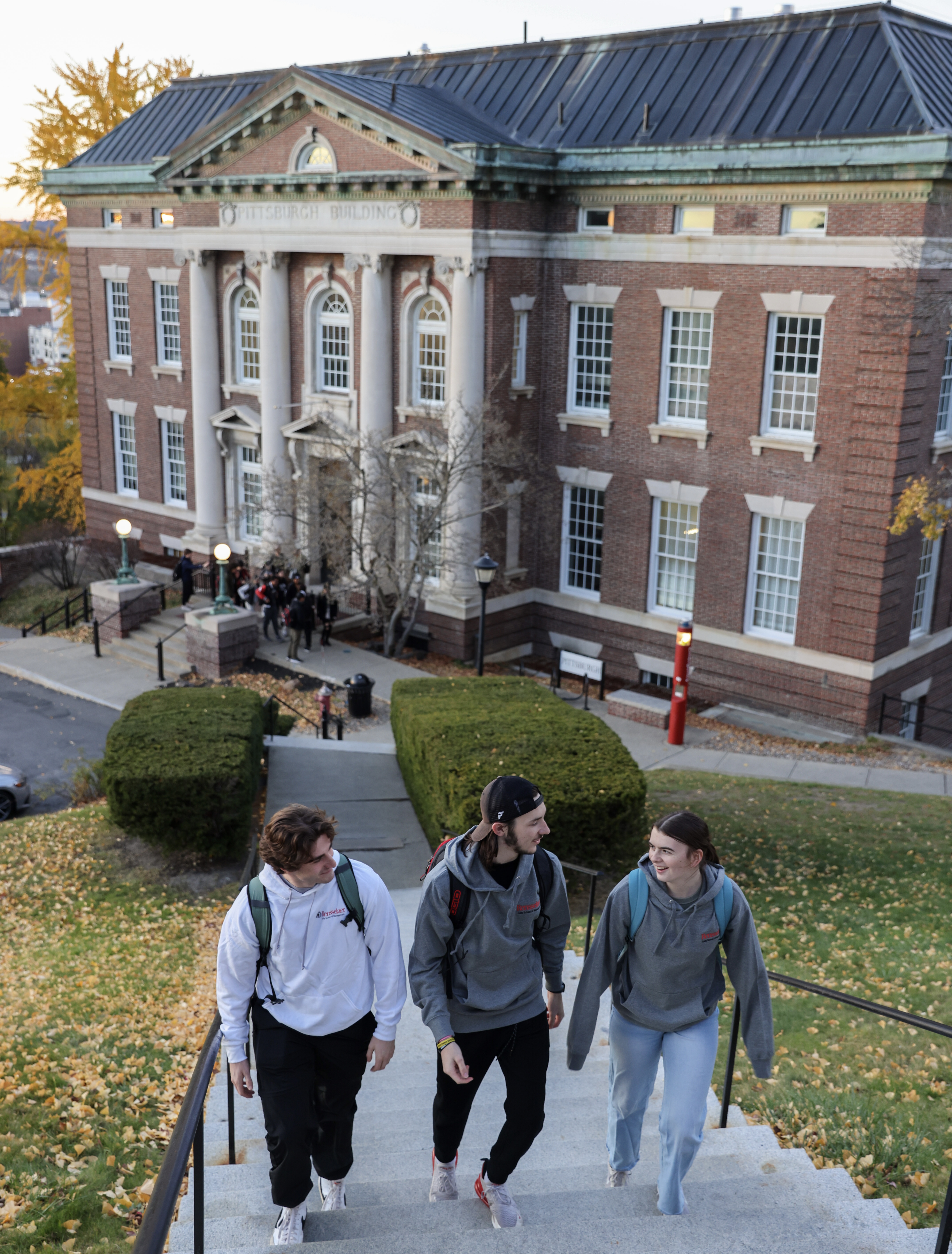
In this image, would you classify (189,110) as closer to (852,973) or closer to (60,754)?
(60,754)

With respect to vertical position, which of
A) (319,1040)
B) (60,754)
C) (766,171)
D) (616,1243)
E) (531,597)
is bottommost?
(60,754)

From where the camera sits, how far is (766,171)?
68.3 feet

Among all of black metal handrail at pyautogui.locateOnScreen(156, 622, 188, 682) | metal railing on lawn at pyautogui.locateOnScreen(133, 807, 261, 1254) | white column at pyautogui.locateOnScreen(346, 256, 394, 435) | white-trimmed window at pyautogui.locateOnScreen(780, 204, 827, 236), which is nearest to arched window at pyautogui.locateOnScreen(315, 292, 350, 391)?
white column at pyautogui.locateOnScreen(346, 256, 394, 435)

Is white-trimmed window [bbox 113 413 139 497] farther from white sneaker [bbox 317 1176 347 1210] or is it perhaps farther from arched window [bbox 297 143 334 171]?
white sneaker [bbox 317 1176 347 1210]

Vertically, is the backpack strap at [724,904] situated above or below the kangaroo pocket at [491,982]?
above

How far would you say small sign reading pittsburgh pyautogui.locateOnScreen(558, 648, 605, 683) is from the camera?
77.3 feet

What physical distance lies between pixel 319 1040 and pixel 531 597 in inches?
873

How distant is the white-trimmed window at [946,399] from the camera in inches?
838

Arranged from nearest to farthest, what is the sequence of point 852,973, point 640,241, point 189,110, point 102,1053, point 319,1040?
point 319,1040
point 102,1053
point 852,973
point 640,241
point 189,110

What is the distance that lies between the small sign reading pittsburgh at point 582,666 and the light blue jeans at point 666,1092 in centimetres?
1781

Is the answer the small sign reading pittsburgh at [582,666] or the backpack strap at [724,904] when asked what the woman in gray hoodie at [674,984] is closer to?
the backpack strap at [724,904]

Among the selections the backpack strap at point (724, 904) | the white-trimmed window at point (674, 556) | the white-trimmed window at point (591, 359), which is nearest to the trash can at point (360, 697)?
the white-trimmed window at point (674, 556)

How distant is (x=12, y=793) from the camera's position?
1848cm

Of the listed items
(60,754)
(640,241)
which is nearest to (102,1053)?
(60,754)
